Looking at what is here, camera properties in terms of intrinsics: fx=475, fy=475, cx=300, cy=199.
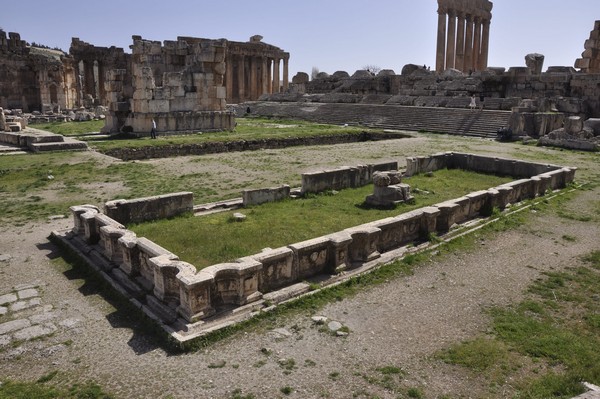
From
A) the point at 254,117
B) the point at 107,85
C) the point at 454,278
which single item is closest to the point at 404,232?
the point at 454,278

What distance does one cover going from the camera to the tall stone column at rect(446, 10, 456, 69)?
43844mm

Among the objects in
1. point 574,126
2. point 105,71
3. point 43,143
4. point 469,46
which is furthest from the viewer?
point 469,46

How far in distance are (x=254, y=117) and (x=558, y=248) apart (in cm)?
3175

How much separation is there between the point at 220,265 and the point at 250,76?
49.9 meters

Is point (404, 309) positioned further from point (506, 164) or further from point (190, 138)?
point (190, 138)

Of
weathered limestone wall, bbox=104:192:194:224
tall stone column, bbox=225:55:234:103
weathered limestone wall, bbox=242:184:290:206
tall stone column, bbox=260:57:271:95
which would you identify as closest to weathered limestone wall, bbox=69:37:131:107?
tall stone column, bbox=225:55:234:103

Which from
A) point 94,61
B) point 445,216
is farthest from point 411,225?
point 94,61

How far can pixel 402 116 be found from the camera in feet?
102

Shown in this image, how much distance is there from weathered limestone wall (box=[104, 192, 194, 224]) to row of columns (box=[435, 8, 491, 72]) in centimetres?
3902

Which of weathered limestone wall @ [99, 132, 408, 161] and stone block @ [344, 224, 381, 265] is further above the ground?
weathered limestone wall @ [99, 132, 408, 161]

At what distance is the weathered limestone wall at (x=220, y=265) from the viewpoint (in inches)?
219

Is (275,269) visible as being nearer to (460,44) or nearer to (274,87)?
(460,44)

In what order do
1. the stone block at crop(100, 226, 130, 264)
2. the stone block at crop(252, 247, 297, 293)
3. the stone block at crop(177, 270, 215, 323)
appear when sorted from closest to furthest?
the stone block at crop(177, 270, 215, 323)
the stone block at crop(252, 247, 297, 293)
the stone block at crop(100, 226, 130, 264)

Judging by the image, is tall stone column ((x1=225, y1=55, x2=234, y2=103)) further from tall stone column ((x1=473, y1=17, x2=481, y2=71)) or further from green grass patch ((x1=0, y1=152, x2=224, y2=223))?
green grass patch ((x1=0, y1=152, x2=224, y2=223))
